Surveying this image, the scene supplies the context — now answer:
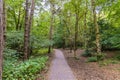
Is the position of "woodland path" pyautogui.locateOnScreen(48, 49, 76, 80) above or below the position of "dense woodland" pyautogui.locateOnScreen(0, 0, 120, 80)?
below

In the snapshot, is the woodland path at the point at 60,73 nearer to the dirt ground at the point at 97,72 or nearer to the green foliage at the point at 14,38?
the dirt ground at the point at 97,72

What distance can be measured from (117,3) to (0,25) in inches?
577

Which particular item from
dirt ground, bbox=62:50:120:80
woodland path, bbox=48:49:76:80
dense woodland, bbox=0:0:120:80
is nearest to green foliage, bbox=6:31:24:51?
dense woodland, bbox=0:0:120:80

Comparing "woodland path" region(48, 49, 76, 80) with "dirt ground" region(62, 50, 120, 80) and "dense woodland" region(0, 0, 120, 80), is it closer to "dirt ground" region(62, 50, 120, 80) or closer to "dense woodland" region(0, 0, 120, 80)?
"dirt ground" region(62, 50, 120, 80)

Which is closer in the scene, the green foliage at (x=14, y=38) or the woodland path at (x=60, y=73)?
the woodland path at (x=60, y=73)

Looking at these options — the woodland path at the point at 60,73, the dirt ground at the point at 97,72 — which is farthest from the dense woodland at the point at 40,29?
the dirt ground at the point at 97,72

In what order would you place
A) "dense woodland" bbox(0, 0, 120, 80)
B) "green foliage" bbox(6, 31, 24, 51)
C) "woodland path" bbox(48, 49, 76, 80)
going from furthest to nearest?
"green foliage" bbox(6, 31, 24, 51) < "dense woodland" bbox(0, 0, 120, 80) < "woodland path" bbox(48, 49, 76, 80)

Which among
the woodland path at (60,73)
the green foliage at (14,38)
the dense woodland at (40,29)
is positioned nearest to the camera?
the woodland path at (60,73)

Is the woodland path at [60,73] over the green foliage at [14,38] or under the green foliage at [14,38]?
under

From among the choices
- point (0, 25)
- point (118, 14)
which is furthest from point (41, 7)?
point (0, 25)

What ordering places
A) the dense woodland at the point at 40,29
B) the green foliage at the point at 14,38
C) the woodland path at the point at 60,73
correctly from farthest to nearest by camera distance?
the green foliage at the point at 14,38, the dense woodland at the point at 40,29, the woodland path at the point at 60,73

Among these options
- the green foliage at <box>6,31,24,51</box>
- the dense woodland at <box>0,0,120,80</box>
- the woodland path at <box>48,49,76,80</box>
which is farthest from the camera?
the green foliage at <box>6,31,24,51</box>

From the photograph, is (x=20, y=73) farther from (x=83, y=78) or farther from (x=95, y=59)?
(x=95, y=59)

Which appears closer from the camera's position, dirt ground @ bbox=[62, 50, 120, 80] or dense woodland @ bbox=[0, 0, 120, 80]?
dirt ground @ bbox=[62, 50, 120, 80]
